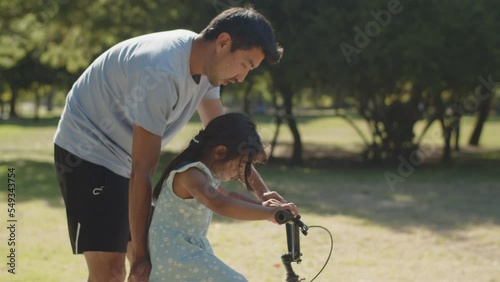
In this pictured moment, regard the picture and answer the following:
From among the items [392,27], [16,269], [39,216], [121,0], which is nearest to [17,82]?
[121,0]

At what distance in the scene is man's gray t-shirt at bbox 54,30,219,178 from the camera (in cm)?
292

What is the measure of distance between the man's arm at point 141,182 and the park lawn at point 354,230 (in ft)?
3.20

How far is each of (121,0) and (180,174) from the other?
12836 mm

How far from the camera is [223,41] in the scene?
298 cm

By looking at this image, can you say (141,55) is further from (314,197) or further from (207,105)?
(314,197)

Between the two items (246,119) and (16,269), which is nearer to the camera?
(246,119)

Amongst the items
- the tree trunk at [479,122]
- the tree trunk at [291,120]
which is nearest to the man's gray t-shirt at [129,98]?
the tree trunk at [291,120]

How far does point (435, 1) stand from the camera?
521 inches

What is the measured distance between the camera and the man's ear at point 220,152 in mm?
3053

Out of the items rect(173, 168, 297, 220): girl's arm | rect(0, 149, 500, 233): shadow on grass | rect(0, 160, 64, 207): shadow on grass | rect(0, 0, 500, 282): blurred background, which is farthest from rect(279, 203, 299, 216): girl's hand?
rect(0, 160, 64, 207): shadow on grass

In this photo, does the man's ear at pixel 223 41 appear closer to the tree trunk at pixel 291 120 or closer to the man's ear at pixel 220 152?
the man's ear at pixel 220 152

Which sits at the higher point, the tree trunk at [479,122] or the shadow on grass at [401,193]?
the shadow on grass at [401,193]

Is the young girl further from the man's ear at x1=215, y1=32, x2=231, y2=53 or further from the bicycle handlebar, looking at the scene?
the man's ear at x1=215, y1=32, x2=231, y2=53

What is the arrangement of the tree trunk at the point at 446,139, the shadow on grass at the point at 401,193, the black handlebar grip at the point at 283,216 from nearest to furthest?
the black handlebar grip at the point at 283,216
the shadow on grass at the point at 401,193
the tree trunk at the point at 446,139
